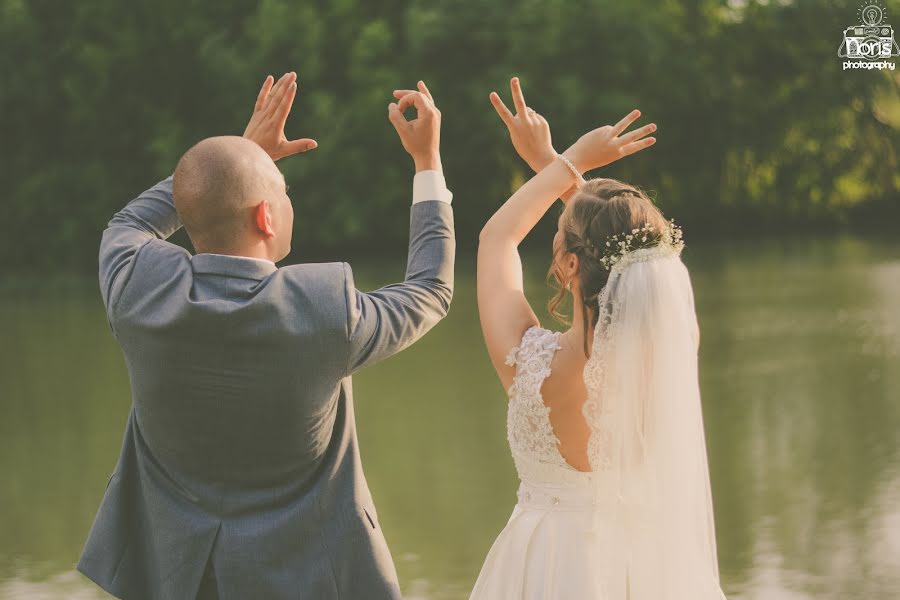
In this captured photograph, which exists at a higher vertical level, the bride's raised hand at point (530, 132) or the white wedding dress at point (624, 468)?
the bride's raised hand at point (530, 132)

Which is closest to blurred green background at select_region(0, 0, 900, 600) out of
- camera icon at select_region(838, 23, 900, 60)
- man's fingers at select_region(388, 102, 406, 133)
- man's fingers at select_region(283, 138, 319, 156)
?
camera icon at select_region(838, 23, 900, 60)

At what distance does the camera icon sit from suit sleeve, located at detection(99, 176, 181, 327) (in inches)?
1061

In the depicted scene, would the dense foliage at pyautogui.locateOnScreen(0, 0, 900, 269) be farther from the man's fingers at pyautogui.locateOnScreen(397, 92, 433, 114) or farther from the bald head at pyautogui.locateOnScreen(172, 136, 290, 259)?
the bald head at pyautogui.locateOnScreen(172, 136, 290, 259)

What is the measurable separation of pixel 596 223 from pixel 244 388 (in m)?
0.76

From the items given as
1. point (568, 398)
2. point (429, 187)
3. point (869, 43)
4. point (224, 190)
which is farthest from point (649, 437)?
point (869, 43)

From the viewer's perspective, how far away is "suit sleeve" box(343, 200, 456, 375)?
5.71 feet

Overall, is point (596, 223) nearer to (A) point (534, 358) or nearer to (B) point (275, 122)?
(A) point (534, 358)

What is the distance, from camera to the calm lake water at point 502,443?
16.9ft

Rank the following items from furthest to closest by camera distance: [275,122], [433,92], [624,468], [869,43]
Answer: [869,43] → [433,92] → [624,468] → [275,122]

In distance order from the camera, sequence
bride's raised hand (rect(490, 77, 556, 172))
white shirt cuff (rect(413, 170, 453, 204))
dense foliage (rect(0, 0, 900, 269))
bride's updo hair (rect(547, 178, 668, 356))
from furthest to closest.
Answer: dense foliage (rect(0, 0, 900, 269))
bride's raised hand (rect(490, 77, 556, 172))
bride's updo hair (rect(547, 178, 668, 356))
white shirt cuff (rect(413, 170, 453, 204))

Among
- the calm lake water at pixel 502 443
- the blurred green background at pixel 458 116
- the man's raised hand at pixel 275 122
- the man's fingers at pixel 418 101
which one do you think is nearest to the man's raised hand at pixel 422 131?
the man's fingers at pixel 418 101

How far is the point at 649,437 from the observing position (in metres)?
2.38

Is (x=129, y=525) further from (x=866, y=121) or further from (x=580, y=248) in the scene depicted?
(x=866, y=121)

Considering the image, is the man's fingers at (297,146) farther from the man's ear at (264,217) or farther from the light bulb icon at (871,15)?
the light bulb icon at (871,15)
